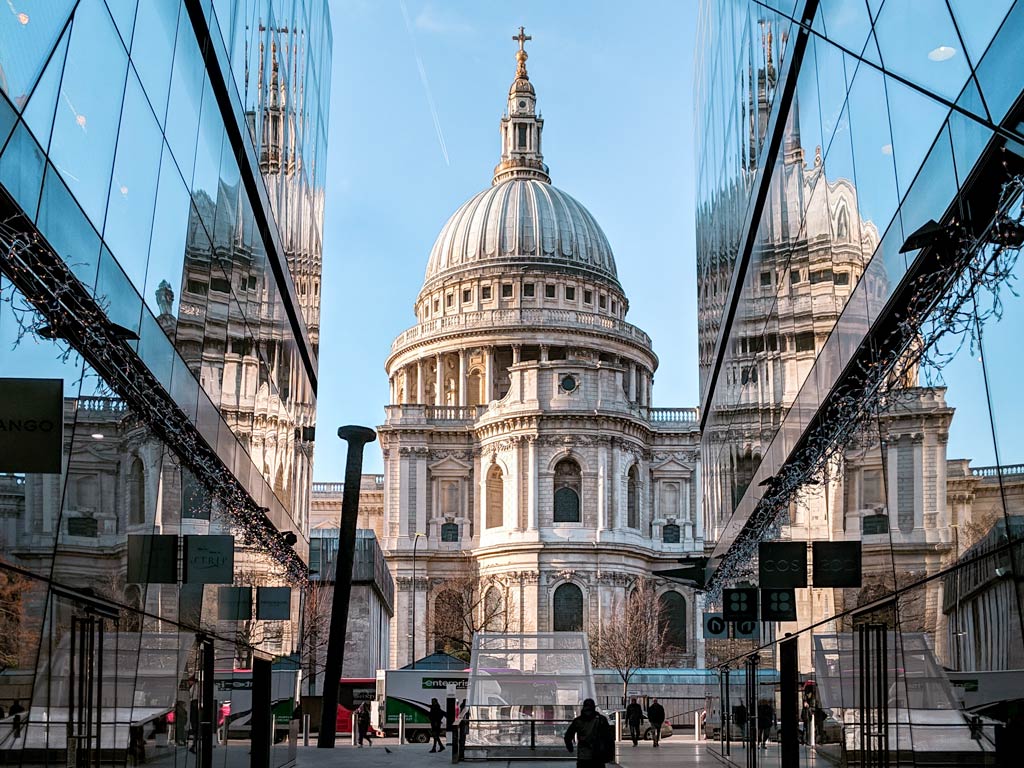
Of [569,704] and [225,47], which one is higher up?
[225,47]

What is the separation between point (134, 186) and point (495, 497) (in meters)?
94.8

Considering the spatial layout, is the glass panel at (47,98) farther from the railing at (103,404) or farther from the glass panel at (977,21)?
the glass panel at (977,21)

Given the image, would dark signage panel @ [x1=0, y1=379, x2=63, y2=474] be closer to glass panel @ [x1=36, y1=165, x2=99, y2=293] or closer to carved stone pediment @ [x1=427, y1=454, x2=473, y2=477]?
glass panel @ [x1=36, y1=165, x2=99, y2=293]

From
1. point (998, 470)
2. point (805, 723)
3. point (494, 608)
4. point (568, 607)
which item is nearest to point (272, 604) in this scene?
point (805, 723)

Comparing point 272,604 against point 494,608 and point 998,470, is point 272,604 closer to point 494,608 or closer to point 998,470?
point 998,470

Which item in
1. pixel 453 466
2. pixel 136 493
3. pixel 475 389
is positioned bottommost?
pixel 136 493

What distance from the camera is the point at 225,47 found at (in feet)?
61.3

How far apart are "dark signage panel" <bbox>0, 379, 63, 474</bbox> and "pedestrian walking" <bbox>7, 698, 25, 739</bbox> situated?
4.74 ft

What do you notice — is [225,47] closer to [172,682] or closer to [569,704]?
[172,682]

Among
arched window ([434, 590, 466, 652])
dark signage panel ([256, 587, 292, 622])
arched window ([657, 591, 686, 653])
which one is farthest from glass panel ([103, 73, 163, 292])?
arched window ([657, 591, 686, 653])

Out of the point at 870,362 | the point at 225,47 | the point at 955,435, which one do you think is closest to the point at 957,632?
the point at 955,435

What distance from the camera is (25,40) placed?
9367 millimetres

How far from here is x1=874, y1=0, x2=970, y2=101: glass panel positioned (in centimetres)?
977

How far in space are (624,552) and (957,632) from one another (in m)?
93.4
